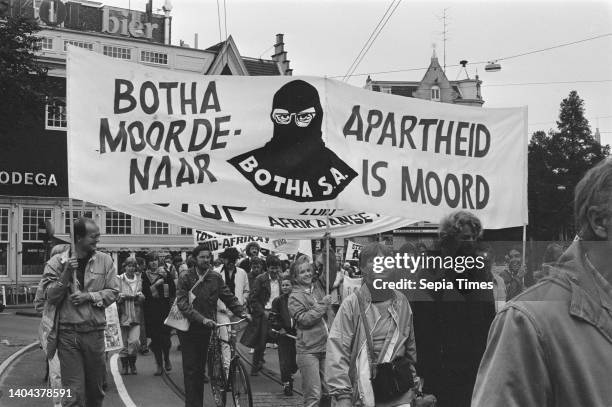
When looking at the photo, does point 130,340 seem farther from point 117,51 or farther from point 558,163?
point 558,163

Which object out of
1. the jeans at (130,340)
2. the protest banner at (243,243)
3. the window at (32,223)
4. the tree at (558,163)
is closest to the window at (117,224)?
the window at (32,223)

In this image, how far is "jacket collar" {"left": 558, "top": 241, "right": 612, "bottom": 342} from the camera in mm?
1846

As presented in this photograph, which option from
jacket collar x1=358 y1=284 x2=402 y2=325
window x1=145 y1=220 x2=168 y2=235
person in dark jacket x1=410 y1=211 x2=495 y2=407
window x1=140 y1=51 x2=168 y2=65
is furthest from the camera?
window x1=140 y1=51 x2=168 y2=65

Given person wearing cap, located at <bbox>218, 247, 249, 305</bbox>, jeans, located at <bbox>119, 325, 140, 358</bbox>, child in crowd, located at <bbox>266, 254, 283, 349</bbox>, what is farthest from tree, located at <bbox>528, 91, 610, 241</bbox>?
jeans, located at <bbox>119, 325, 140, 358</bbox>

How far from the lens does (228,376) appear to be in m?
8.98

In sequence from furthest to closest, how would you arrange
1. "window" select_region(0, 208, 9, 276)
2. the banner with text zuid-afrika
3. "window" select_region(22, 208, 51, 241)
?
1. "window" select_region(22, 208, 51, 241)
2. "window" select_region(0, 208, 9, 276)
3. the banner with text zuid-afrika

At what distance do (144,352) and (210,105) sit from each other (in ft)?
29.8

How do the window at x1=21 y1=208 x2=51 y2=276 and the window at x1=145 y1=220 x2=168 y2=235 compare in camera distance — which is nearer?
the window at x1=21 y1=208 x2=51 y2=276

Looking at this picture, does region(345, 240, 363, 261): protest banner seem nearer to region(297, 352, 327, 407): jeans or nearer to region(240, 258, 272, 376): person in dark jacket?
region(240, 258, 272, 376): person in dark jacket

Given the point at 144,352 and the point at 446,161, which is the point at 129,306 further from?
the point at 446,161

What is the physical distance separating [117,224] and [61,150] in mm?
4272

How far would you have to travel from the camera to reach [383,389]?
193 inches

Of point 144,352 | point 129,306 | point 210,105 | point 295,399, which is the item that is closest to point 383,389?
point 210,105

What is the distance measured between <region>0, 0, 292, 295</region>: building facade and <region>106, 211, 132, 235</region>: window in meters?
0.05
